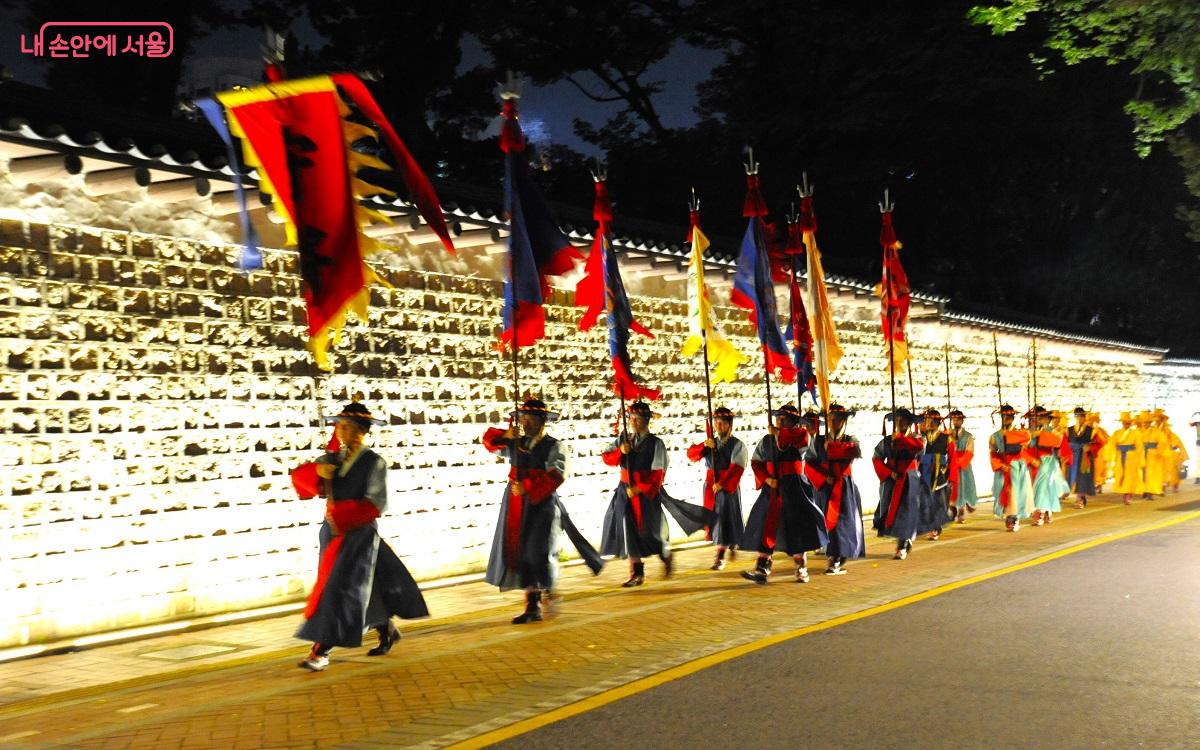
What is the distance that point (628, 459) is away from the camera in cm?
1235

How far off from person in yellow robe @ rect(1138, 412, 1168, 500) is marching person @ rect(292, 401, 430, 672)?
1864cm

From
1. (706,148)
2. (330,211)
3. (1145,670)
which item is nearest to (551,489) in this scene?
(330,211)

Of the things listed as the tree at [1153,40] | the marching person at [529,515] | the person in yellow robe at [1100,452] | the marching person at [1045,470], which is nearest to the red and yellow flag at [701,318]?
the marching person at [529,515]

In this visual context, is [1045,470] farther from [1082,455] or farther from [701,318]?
[701,318]

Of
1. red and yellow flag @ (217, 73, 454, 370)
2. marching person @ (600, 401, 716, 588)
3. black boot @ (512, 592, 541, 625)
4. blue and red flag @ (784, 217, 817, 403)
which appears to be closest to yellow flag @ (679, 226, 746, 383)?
marching person @ (600, 401, 716, 588)

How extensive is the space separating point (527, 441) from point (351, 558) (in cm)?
246

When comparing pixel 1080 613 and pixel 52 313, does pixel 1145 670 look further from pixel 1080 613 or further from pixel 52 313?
pixel 52 313

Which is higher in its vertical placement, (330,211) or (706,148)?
(706,148)

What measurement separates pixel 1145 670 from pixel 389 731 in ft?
15.1

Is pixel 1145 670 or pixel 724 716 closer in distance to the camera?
pixel 724 716

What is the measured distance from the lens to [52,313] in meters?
9.13

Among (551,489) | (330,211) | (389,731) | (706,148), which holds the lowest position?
(389,731)

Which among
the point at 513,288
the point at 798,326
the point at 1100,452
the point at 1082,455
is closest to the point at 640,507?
the point at 513,288

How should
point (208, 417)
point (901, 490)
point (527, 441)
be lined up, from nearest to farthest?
point (527, 441)
point (208, 417)
point (901, 490)
